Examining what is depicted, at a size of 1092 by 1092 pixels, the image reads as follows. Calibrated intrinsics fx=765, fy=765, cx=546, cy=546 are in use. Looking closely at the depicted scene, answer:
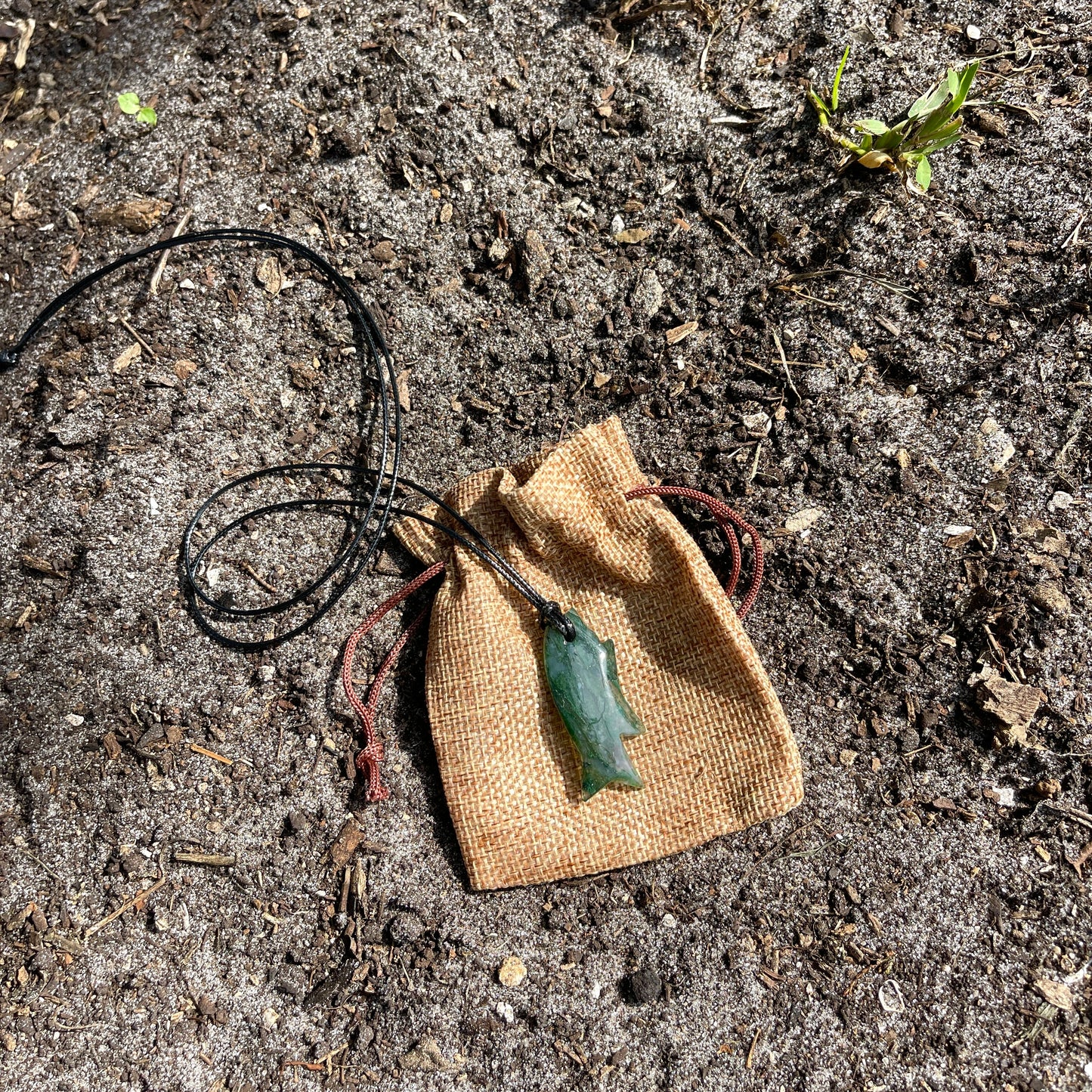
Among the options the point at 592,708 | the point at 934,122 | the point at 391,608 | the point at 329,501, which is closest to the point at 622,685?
the point at 592,708

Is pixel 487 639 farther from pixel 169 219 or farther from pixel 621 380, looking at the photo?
pixel 169 219

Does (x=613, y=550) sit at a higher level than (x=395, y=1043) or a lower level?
higher

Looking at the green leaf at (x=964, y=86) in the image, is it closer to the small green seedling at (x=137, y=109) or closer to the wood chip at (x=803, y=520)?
the wood chip at (x=803, y=520)

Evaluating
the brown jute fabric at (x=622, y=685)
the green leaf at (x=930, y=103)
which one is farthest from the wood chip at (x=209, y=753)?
the green leaf at (x=930, y=103)

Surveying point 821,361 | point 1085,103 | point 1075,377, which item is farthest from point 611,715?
point 1085,103

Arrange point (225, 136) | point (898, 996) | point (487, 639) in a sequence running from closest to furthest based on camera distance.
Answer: point (898, 996) → point (487, 639) → point (225, 136)

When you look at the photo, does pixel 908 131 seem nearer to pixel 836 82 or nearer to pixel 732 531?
pixel 836 82
